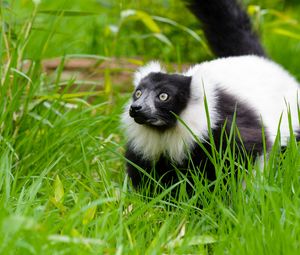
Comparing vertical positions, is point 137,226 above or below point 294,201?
below

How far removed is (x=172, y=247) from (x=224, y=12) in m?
2.97

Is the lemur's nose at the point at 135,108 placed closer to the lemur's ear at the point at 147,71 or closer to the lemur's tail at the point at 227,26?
the lemur's ear at the point at 147,71

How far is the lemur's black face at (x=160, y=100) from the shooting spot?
13.0 ft

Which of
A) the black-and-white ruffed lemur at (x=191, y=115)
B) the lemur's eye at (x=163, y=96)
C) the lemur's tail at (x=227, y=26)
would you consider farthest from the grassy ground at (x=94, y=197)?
the lemur's eye at (x=163, y=96)

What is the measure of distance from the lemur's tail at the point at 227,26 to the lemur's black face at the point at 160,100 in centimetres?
145

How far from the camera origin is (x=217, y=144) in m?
3.98

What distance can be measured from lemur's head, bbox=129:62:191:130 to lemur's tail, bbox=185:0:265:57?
1.42 meters

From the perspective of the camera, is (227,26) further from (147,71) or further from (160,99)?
(160,99)

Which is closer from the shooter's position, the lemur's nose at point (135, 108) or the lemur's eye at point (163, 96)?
the lemur's nose at point (135, 108)

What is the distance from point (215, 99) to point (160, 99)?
0.34m

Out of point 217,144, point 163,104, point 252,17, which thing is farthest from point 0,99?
point 252,17

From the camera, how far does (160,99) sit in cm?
406

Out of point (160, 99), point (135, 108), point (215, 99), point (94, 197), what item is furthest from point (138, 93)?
point (94, 197)

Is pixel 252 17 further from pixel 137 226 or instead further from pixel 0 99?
pixel 137 226
